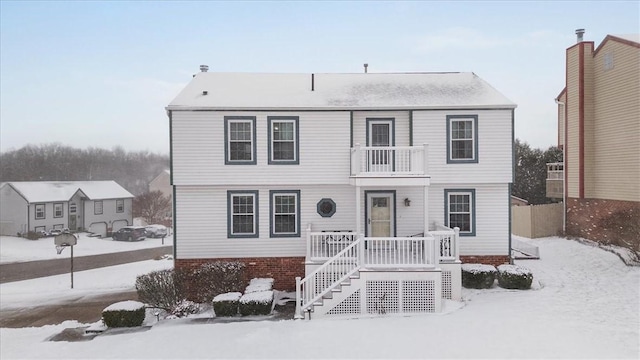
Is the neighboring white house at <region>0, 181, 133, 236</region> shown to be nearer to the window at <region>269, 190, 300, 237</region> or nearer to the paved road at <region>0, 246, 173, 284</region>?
the paved road at <region>0, 246, 173, 284</region>

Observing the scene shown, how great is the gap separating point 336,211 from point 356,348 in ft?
20.5

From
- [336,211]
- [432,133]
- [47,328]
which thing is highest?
[432,133]

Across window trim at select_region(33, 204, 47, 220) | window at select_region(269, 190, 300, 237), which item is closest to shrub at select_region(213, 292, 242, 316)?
window at select_region(269, 190, 300, 237)

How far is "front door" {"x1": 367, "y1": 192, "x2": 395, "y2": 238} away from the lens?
14.9m

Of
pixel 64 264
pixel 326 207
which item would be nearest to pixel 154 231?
pixel 64 264

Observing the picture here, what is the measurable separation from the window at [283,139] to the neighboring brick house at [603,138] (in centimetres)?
1391

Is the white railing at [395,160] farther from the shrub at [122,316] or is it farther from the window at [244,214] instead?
the shrub at [122,316]

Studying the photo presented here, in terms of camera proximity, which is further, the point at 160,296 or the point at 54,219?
the point at 54,219

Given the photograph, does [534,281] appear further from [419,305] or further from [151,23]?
[151,23]

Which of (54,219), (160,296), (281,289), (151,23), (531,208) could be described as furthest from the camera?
(54,219)

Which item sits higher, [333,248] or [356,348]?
[333,248]

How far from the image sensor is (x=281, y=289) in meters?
14.6

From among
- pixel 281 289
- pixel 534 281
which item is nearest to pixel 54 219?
pixel 281 289

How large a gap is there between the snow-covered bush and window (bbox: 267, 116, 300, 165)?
5724 mm
